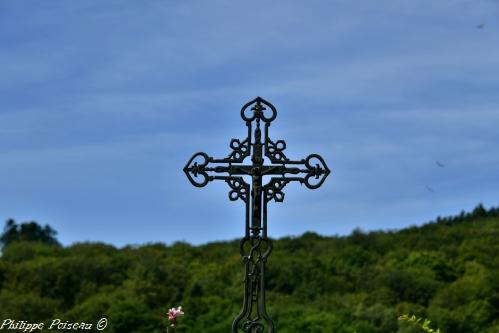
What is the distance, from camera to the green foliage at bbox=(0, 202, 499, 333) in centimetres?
4697

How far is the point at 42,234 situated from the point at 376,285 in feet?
127

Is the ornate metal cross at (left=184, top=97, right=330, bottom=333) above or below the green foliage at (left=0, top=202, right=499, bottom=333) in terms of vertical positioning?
below

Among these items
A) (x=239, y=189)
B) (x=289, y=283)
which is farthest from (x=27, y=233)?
(x=239, y=189)

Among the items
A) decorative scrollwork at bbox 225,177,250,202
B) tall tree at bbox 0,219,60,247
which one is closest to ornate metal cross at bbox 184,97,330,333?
decorative scrollwork at bbox 225,177,250,202

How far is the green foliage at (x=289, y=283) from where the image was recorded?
4697 cm

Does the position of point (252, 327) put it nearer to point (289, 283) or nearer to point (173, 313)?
point (173, 313)

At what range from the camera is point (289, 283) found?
59.2 metres

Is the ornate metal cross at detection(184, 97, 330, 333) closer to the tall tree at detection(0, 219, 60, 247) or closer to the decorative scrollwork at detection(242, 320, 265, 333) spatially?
the decorative scrollwork at detection(242, 320, 265, 333)

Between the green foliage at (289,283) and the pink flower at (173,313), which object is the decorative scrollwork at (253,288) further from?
the green foliage at (289,283)

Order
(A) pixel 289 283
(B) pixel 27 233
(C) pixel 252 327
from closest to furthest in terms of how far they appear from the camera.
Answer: (C) pixel 252 327 → (A) pixel 289 283 → (B) pixel 27 233

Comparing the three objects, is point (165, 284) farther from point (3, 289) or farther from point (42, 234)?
point (42, 234)

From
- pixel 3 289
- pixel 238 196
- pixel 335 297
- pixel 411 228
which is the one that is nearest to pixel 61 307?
pixel 3 289

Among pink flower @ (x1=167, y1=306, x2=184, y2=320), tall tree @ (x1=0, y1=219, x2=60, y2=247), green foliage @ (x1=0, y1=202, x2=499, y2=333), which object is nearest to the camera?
pink flower @ (x1=167, y1=306, x2=184, y2=320)

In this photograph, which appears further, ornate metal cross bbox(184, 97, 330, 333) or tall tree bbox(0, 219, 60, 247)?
tall tree bbox(0, 219, 60, 247)
